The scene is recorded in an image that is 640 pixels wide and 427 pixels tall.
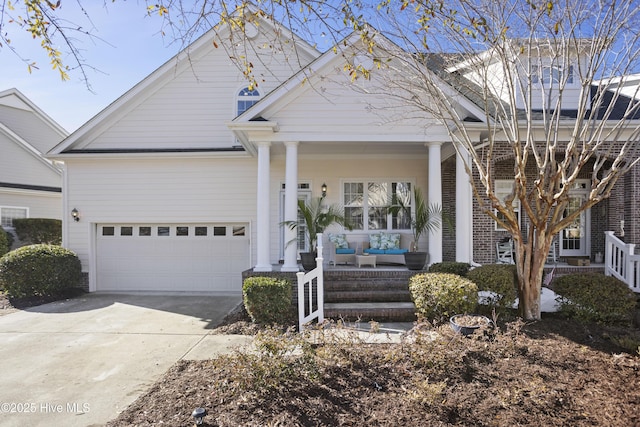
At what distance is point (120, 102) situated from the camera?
34.3 ft

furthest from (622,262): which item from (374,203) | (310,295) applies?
(310,295)

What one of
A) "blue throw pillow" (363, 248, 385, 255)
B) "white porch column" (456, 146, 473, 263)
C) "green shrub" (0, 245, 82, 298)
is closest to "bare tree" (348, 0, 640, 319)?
"white porch column" (456, 146, 473, 263)

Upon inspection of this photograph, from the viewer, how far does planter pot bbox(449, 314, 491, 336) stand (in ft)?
16.7

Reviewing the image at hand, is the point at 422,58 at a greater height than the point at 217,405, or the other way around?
the point at 422,58

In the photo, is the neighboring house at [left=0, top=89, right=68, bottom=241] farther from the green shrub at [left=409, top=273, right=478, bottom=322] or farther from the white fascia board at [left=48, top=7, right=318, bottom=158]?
the green shrub at [left=409, top=273, right=478, bottom=322]

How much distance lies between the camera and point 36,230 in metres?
13.9

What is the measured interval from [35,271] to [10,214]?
7.61 meters

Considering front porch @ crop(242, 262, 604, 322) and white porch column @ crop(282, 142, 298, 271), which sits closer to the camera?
front porch @ crop(242, 262, 604, 322)

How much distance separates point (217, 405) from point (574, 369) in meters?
4.04

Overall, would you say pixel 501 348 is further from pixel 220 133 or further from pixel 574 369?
pixel 220 133

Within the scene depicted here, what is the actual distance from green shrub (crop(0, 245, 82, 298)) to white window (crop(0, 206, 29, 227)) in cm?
667

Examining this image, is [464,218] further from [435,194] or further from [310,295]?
[310,295]

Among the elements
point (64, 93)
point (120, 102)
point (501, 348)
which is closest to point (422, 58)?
point (501, 348)

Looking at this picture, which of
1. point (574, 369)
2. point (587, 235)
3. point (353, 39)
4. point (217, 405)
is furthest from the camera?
point (587, 235)
